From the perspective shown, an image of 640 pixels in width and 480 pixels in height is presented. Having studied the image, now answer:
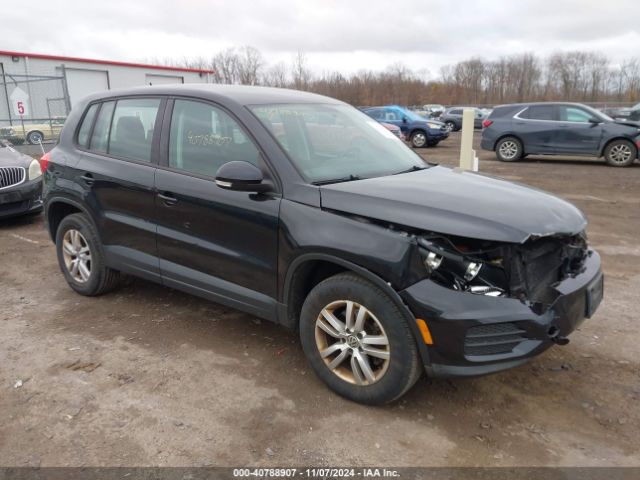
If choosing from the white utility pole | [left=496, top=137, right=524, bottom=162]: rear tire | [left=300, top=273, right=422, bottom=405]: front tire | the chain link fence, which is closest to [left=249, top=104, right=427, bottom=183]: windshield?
[left=300, top=273, right=422, bottom=405]: front tire

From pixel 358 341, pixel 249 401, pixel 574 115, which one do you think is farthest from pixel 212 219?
pixel 574 115

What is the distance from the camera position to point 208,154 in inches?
145

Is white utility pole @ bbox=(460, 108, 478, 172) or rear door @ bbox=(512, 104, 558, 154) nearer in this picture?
white utility pole @ bbox=(460, 108, 478, 172)

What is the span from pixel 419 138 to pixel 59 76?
16.5m

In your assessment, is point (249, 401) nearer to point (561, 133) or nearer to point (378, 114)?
point (561, 133)

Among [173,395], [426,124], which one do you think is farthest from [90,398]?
[426,124]

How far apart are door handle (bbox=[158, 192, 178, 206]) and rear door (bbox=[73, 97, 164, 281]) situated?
4.1 inches

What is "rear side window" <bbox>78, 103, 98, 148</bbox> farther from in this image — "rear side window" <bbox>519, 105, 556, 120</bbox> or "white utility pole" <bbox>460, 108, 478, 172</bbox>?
"rear side window" <bbox>519, 105, 556, 120</bbox>

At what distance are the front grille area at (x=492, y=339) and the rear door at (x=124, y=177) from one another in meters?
2.44

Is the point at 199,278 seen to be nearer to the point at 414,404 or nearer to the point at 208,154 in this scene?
the point at 208,154

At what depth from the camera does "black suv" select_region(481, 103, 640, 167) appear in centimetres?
1351

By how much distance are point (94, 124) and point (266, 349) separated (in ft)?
8.00

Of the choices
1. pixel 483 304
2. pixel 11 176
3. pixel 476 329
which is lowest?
pixel 476 329

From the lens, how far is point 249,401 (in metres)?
3.15
